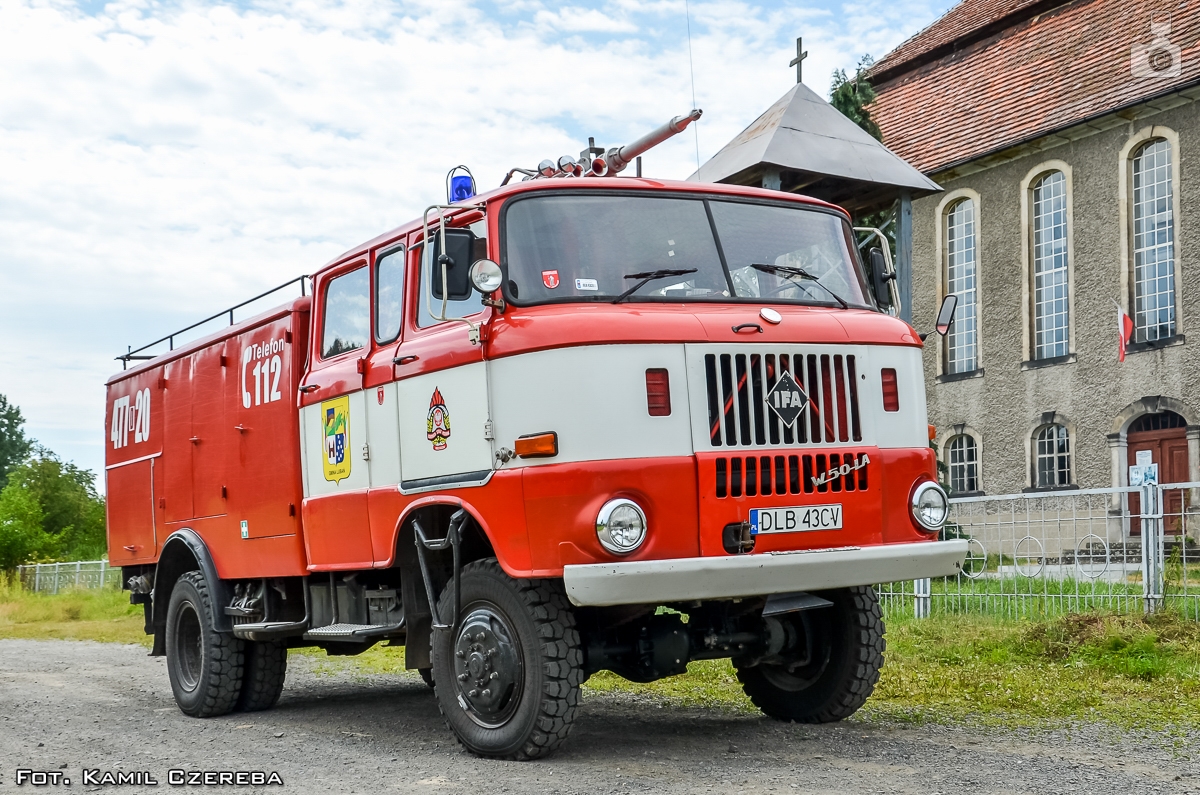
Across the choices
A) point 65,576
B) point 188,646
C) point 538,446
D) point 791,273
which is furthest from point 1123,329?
point 65,576

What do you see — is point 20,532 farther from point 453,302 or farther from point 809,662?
point 809,662

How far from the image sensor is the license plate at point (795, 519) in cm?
634

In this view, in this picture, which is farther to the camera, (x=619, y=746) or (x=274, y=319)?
(x=274, y=319)

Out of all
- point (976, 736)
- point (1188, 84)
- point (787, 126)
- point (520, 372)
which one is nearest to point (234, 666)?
point (520, 372)

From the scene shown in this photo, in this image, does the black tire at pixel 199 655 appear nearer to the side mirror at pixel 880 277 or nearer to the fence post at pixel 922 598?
the side mirror at pixel 880 277

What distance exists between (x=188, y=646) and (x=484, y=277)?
192 inches

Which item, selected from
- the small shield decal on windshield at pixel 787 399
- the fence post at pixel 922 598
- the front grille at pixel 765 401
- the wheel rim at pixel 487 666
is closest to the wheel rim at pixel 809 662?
the front grille at pixel 765 401

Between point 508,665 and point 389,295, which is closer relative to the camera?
point 508,665

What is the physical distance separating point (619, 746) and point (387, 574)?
180 cm

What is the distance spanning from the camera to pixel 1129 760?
6.24m

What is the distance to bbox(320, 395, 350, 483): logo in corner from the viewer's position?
25.9ft

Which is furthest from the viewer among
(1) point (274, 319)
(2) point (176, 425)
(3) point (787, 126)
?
(3) point (787, 126)

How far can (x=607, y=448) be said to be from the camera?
6.16 meters

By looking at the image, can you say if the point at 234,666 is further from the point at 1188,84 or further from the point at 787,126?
the point at 1188,84
